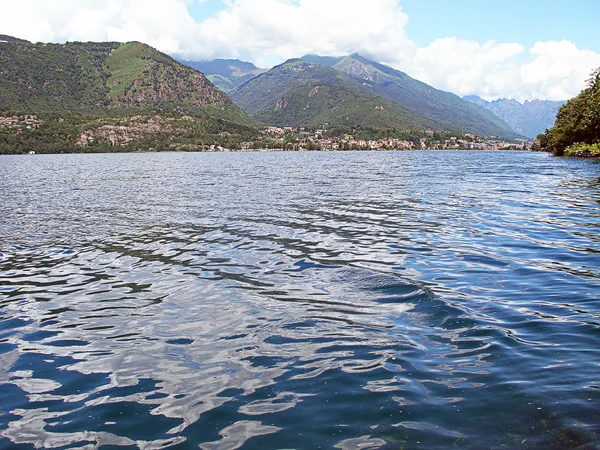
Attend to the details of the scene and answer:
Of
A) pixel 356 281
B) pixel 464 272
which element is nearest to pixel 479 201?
pixel 464 272

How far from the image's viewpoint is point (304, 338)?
355 inches

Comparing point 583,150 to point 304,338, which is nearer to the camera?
point 304,338

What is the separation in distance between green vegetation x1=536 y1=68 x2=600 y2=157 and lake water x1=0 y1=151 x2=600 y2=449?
81.5 m

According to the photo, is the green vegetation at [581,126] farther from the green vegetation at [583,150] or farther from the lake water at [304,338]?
the lake water at [304,338]

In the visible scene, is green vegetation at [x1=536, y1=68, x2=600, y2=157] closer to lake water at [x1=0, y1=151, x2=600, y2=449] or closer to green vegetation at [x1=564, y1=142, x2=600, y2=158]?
green vegetation at [x1=564, y1=142, x2=600, y2=158]

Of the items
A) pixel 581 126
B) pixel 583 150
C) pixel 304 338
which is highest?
pixel 581 126

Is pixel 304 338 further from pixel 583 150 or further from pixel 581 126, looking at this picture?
pixel 581 126

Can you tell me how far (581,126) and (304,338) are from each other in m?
104

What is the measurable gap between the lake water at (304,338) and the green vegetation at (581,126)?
8146 centimetres

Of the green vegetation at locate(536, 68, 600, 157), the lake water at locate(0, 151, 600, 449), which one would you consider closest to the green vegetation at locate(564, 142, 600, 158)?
the green vegetation at locate(536, 68, 600, 157)

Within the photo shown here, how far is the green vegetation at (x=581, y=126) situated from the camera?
86625mm

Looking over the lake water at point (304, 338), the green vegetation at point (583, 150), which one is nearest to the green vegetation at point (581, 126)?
the green vegetation at point (583, 150)

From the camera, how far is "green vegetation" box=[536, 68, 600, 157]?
86.6 meters

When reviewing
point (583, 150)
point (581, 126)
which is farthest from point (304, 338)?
point (581, 126)
